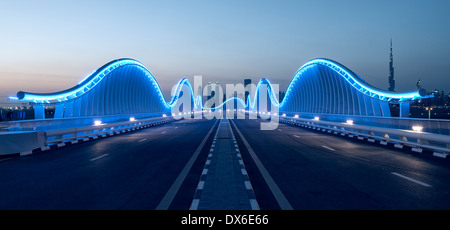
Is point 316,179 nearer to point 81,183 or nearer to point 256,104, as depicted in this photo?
point 81,183

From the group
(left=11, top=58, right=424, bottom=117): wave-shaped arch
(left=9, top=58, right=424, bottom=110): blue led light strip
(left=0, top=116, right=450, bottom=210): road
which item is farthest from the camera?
(left=11, top=58, right=424, bottom=117): wave-shaped arch

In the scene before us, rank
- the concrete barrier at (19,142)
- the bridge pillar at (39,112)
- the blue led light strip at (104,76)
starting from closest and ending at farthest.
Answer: the concrete barrier at (19,142), the bridge pillar at (39,112), the blue led light strip at (104,76)

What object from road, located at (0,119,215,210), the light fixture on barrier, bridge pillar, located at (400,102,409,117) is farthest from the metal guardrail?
bridge pillar, located at (400,102,409,117)

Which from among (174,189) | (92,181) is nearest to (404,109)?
(174,189)

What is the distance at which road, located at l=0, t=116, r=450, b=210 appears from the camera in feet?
20.5

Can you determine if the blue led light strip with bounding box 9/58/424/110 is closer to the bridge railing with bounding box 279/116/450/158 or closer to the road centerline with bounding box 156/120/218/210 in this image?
the bridge railing with bounding box 279/116/450/158

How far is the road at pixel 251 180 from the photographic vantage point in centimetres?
623

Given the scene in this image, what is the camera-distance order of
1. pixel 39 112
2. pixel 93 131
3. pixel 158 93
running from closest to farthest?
pixel 93 131
pixel 39 112
pixel 158 93

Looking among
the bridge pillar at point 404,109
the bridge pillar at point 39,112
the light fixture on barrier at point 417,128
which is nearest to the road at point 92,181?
the light fixture on barrier at point 417,128

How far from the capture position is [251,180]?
330 inches

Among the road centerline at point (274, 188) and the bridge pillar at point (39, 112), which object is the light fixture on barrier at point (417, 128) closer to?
the road centerline at point (274, 188)

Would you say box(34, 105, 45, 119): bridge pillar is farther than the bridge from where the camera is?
Yes

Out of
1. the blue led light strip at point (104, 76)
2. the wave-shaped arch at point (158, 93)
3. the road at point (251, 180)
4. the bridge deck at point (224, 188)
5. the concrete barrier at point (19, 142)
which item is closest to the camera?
the bridge deck at point (224, 188)

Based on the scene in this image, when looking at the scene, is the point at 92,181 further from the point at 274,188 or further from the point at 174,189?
the point at 274,188
